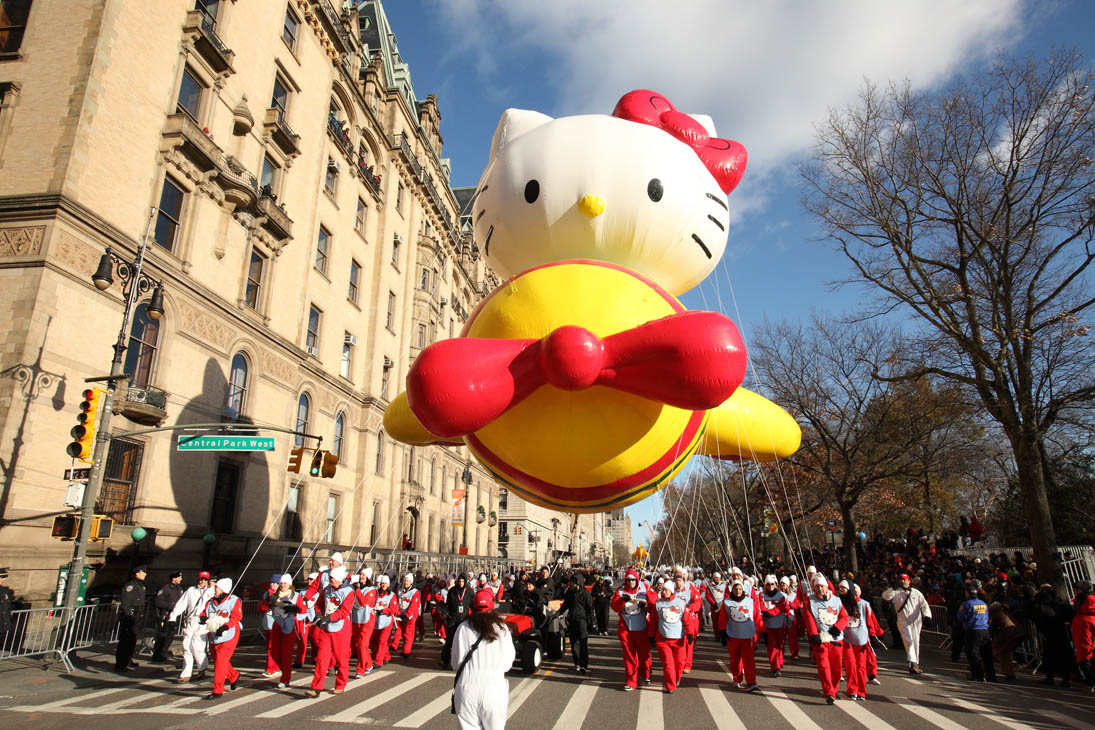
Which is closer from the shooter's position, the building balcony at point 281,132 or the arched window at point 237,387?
the arched window at point 237,387

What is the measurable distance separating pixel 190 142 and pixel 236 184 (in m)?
1.79

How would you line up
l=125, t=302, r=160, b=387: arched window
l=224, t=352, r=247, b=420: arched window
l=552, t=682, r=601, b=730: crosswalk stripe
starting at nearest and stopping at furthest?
1. l=552, t=682, r=601, b=730: crosswalk stripe
2. l=125, t=302, r=160, b=387: arched window
3. l=224, t=352, r=247, b=420: arched window

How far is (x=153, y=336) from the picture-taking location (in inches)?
592

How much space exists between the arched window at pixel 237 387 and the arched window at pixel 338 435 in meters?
5.83

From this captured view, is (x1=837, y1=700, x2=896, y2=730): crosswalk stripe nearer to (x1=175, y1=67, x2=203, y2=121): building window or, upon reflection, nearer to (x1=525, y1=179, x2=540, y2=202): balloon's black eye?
(x1=525, y1=179, x2=540, y2=202): balloon's black eye

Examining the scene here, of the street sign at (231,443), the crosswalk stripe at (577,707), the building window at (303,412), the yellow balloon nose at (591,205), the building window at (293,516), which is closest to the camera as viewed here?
the yellow balloon nose at (591,205)

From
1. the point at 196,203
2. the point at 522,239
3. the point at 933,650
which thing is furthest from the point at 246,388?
the point at 933,650

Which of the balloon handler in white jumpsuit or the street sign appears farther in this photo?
the street sign

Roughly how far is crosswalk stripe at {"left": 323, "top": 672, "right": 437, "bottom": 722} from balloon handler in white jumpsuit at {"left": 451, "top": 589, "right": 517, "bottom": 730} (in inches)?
137

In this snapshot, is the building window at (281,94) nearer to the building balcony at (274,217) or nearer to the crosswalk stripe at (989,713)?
the building balcony at (274,217)

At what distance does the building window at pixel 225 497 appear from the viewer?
17.2m

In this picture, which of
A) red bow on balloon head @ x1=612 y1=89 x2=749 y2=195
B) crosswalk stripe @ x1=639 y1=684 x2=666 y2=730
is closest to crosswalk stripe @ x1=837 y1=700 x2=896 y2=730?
crosswalk stripe @ x1=639 y1=684 x2=666 y2=730

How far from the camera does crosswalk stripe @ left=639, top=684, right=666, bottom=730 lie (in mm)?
6789

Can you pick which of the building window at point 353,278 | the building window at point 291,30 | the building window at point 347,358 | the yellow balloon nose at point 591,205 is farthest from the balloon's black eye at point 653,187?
the building window at point 353,278
